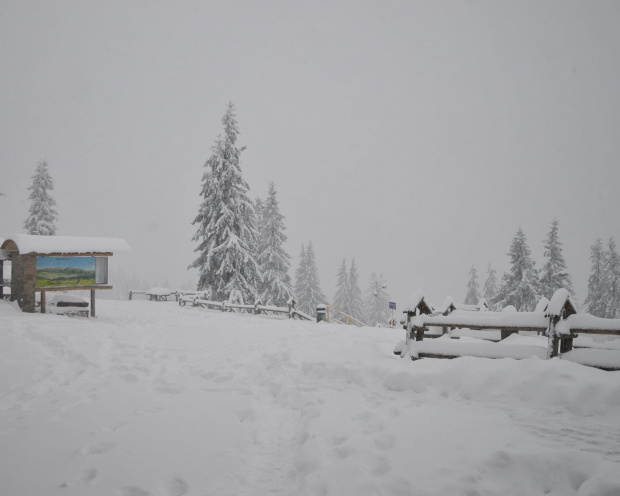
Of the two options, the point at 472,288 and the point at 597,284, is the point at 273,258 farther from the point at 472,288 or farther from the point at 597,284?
the point at 597,284

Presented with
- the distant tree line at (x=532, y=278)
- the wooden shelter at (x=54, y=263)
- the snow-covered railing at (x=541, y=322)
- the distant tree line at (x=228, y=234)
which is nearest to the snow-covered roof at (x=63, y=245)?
the wooden shelter at (x=54, y=263)

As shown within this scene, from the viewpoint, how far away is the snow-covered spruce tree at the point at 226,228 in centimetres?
2403

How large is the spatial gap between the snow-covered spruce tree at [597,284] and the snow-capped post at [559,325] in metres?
38.7

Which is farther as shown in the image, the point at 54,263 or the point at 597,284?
the point at 597,284

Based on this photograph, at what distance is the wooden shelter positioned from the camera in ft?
46.9

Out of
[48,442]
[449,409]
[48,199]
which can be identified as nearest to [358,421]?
[449,409]

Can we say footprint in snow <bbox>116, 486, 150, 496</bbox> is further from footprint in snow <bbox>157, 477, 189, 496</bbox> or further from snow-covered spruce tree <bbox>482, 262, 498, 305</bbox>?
snow-covered spruce tree <bbox>482, 262, 498, 305</bbox>

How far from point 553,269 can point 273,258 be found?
2537cm

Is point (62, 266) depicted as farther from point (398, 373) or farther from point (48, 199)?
point (48, 199)

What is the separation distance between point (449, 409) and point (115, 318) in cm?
1527

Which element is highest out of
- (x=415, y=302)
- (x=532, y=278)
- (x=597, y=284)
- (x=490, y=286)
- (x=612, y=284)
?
(x=415, y=302)

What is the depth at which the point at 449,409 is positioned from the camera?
4.74 m

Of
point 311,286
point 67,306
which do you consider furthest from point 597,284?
point 67,306

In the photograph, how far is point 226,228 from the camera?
24.3 m
